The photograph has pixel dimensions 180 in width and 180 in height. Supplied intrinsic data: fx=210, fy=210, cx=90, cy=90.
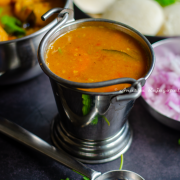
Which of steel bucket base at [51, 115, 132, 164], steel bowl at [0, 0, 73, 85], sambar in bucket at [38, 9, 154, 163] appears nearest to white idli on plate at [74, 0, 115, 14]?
steel bowl at [0, 0, 73, 85]

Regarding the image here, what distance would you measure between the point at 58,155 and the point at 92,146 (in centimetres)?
18

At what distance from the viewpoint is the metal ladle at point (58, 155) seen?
962 millimetres

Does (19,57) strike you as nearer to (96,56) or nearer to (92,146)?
(96,56)

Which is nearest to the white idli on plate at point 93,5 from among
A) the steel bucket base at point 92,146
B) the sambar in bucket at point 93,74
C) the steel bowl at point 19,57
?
the steel bowl at point 19,57

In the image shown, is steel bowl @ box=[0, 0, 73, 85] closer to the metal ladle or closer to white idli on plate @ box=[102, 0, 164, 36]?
the metal ladle

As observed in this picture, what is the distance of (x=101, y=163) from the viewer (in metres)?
1.07

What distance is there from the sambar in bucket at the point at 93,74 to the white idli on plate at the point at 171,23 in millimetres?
716

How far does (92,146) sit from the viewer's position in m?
1.07

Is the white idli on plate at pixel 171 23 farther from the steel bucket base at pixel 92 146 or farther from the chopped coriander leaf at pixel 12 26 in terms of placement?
the chopped coriander leaf at pixel 12 26

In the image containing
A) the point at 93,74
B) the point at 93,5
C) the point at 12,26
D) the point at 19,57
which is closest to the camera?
the point at 93,74

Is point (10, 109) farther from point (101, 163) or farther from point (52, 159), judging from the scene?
point (101, 163)

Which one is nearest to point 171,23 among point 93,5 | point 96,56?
point 93,5

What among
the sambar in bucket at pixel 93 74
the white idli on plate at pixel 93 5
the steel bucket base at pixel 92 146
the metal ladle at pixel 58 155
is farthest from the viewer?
the white idli on plate at pixel 93 5

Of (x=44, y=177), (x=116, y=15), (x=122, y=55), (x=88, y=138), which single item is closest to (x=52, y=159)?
(x=44, y=177)
